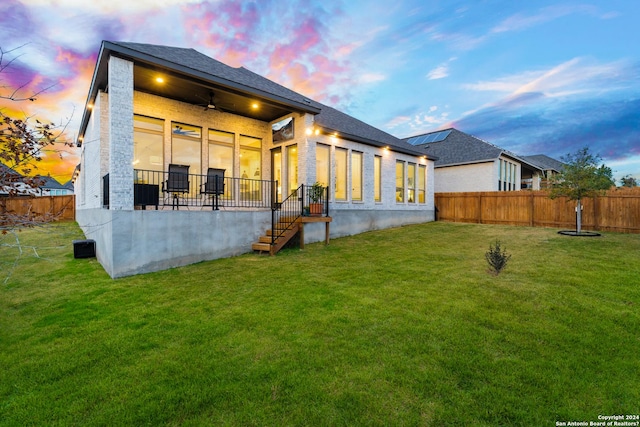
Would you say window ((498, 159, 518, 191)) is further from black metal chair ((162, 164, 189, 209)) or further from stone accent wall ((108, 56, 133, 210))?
stone accent wall ((108, 56, 133, 210))

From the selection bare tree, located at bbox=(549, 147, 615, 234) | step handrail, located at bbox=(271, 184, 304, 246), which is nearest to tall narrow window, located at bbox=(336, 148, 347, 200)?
step handrail, located at bbox=(271, 184, 304, 246)

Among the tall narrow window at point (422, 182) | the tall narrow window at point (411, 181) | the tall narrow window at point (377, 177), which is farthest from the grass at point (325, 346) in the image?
the tall narrow window at point (422, 182)

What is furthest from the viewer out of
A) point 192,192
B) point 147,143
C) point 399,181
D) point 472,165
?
point 472,165

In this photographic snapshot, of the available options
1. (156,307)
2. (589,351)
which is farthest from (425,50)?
(156,307)

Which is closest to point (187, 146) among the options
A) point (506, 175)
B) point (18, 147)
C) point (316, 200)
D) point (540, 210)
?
point (316, 200)

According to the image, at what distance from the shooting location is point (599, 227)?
1090 centimetres

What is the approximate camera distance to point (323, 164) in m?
10.7

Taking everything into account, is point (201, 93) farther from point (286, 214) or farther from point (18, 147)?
point (18, 147)

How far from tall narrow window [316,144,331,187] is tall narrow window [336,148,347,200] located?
555 mm

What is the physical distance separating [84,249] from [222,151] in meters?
5.17

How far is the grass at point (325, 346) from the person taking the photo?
2.13m

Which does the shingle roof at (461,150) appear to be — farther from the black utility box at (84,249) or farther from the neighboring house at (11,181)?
the neighboring house at (11,181)

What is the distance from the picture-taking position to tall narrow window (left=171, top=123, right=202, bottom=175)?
9023mm

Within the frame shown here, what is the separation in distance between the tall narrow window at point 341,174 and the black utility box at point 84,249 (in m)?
8.23
